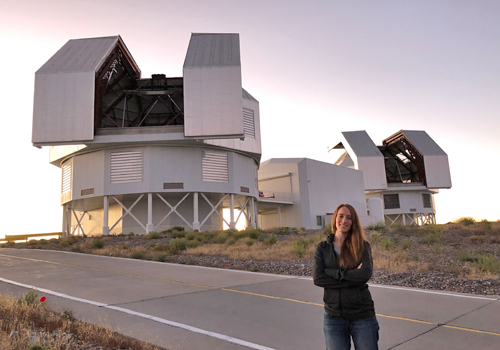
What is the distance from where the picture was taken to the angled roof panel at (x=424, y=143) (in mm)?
54156

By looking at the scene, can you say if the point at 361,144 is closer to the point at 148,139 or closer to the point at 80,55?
the point at 148,139

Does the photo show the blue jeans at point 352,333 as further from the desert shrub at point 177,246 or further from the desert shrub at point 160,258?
the desert shrub at point 177,246

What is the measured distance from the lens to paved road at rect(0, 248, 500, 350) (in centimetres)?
530

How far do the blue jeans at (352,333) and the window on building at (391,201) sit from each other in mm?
55706

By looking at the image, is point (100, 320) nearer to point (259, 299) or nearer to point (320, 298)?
point (259, 299)

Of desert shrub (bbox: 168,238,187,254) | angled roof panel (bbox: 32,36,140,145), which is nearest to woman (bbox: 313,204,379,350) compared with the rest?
desert shrub (bbox: 168,238,187,254)

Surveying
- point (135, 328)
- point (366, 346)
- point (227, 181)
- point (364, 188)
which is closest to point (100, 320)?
point (135, 328)

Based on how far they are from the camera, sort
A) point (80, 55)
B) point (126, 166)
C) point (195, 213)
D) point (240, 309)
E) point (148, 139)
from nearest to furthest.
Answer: point (240, 309) → point (148, 139) → point (126, 166) → point (195, 213) → point (80, 55)

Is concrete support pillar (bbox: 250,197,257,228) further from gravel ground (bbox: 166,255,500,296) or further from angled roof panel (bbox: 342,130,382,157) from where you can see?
angled roof panel (bbox: 342,130,382,157)

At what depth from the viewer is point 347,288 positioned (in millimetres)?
3246

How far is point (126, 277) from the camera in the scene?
10.6 m

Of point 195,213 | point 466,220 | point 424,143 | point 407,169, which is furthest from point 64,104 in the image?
point 407,169

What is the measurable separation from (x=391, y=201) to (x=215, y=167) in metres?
33.4

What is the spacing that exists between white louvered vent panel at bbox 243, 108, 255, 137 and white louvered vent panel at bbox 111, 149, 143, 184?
8.92 metres
